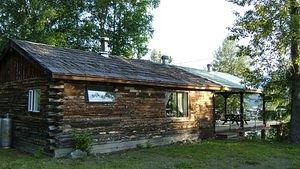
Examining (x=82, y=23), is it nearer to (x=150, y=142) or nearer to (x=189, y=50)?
(x=150, y=142)

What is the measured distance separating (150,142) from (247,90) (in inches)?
350

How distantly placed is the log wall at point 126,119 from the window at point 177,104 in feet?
0.84

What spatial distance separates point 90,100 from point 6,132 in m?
4.29

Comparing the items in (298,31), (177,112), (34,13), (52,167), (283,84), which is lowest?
(52,167)

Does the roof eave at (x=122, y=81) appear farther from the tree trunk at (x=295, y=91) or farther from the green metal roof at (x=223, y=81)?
the tree trunk at (x=295, y=91)

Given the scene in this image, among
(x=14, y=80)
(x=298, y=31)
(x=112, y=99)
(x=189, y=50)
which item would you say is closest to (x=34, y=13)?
(x=14, y=80)

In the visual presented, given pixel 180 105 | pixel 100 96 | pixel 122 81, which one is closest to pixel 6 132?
pixel 100 96

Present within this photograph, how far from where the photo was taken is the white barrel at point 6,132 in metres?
15.9

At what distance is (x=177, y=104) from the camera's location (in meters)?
18.3

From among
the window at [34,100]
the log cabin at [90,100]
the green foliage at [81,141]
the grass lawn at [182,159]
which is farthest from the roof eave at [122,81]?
the grass lawn at [182,159]

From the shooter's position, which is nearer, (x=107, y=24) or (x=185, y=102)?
(x=185, y=102)

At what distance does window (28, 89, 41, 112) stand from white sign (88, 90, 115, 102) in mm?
1914

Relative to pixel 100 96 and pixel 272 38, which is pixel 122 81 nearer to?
pixel 100 96

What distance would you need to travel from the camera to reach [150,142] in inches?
651
